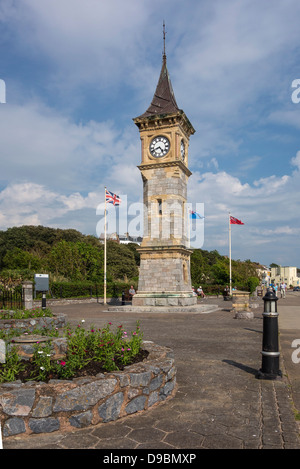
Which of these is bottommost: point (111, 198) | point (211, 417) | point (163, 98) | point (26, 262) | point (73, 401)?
point (211, 417)

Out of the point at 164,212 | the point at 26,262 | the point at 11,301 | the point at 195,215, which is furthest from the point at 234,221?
the point at 26,262

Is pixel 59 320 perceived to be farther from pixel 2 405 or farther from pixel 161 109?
pixel 161 109

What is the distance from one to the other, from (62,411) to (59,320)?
28.1 feet

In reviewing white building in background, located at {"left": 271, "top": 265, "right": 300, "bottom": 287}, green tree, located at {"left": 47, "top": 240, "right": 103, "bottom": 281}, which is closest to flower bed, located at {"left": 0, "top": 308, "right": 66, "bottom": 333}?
green tree, located at {"left": 47, "top": 240, "right": 103, "bottom": 281}

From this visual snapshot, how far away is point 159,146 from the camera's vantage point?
2416cm

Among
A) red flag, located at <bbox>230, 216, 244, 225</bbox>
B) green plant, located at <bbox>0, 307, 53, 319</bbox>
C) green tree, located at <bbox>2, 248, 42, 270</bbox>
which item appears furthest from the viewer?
green tree, located at <bbox>2, 248, 42, 270</bbox>

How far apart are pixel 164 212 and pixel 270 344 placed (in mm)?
17676

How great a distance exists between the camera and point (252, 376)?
6246 millimetres

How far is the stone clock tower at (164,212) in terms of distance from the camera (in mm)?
22609

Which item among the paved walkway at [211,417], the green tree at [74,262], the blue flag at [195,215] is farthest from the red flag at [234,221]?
the paved walkway at [211,417]

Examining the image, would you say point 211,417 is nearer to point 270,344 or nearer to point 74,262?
point 270,344

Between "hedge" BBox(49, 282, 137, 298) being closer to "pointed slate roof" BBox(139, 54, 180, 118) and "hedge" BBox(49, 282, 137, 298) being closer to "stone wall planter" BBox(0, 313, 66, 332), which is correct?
"pointed slate roof" BBox(139, 54, 180, 118)

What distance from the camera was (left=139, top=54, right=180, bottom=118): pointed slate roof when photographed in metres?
24.8

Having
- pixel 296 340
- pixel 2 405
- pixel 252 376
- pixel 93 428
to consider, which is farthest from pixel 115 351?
pixel 296 340
